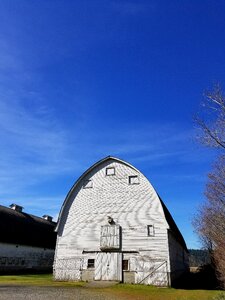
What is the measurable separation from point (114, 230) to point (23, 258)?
545 inches

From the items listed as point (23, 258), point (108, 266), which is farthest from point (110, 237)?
point (23, 258)

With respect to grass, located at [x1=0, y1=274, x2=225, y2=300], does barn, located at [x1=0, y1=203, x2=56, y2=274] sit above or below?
above

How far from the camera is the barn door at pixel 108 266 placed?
2241 centimetres

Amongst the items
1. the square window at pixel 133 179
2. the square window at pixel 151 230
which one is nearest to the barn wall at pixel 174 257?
the square window at pixel 151 230

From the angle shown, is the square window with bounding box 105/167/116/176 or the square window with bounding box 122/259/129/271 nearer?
the square window with bounding box 122/259/129/271

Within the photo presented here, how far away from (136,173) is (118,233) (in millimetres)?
5337

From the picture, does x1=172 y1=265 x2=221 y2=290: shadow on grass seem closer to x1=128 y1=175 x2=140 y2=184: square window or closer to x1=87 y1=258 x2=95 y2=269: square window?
x1=87 y1=258 x2=95 y2=269: square window

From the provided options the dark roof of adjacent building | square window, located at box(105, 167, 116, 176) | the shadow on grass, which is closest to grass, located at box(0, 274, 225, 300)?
the shadow on grass

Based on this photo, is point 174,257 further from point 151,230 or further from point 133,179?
point 133,179

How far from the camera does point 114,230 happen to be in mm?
23562

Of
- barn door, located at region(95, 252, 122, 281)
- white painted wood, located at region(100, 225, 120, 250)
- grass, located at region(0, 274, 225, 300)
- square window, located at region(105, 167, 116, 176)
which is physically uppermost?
square window, located at region(105, 167, 116, 176)

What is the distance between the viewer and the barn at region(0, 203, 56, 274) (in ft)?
97.1

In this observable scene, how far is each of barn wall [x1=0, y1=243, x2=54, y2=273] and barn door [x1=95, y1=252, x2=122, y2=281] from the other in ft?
Answer: 37.6

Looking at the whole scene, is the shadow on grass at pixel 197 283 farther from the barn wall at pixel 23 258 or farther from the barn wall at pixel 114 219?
the barn wall at pixel 23 258
